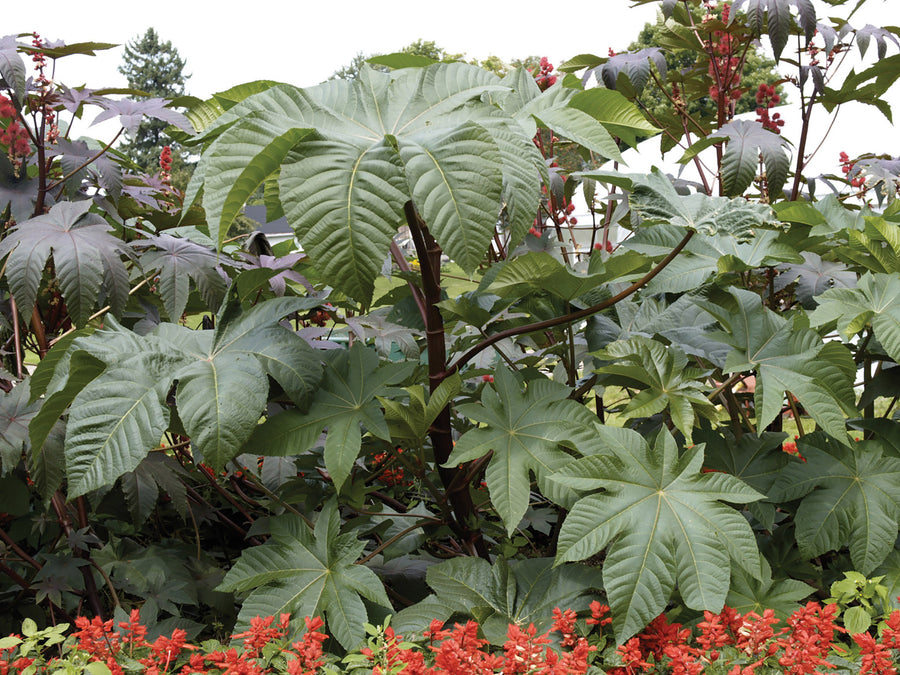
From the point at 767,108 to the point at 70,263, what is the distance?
239cm

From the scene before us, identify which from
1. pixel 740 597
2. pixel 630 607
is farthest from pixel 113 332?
pixel 740 597

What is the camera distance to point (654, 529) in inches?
46.6

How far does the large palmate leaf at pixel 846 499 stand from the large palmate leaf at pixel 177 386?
99cm

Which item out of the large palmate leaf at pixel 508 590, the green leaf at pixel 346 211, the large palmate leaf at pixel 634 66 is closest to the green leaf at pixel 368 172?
the green leaf at pixel 346 211

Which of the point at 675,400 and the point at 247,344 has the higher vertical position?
the point at 247,344

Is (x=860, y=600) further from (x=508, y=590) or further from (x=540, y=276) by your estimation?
(x=540, y=276)

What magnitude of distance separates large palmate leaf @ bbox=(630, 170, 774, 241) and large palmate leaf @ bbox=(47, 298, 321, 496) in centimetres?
67

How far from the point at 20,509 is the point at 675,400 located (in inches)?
56.3

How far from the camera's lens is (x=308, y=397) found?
51.9 inches

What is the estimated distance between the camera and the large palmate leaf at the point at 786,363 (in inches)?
50.6

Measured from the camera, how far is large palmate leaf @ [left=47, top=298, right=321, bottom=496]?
1.14 meters

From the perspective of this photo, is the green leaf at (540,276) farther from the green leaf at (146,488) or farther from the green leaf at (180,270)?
the green leaf at (146,488)

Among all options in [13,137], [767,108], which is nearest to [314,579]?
[13,137]

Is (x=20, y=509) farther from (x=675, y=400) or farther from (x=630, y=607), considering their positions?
(x=675, y=400)
